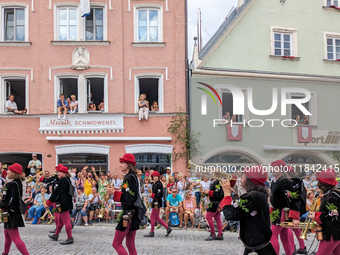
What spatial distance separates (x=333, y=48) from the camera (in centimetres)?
809

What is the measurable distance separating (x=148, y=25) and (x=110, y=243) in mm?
10829

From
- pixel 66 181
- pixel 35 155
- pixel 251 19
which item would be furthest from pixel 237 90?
pixel 35 155

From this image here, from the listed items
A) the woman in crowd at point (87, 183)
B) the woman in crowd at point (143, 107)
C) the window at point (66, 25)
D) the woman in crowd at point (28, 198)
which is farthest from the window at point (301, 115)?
the window at point (66, 25)

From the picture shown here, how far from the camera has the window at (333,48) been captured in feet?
26.1

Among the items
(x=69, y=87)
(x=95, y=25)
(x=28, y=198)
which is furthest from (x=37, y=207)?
(x=95, y=25)

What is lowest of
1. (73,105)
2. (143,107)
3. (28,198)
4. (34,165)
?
(28,198)

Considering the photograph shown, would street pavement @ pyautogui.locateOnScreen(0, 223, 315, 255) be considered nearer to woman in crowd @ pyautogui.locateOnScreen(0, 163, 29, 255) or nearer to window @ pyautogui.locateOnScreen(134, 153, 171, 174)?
woman in crowd @ pyautogui.locateOnScreen(0, 163, 29, 255)

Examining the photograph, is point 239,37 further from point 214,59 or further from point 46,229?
point 46,229

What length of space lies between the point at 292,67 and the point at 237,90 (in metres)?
1.70

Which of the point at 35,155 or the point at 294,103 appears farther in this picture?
the point at 35,155

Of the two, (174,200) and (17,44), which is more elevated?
(17,44)

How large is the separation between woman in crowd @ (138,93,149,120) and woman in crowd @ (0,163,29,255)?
31.6ft

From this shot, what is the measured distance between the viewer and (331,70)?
8.34 m

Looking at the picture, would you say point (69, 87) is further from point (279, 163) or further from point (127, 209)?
point (279, 163)
